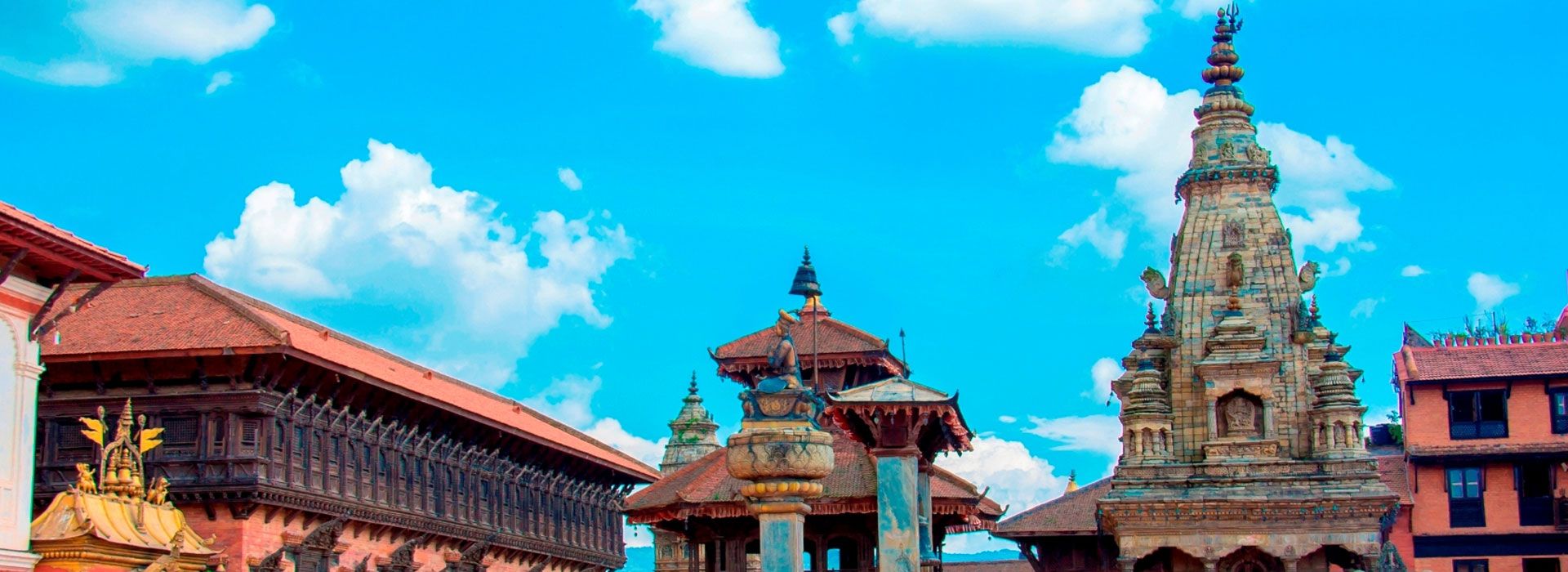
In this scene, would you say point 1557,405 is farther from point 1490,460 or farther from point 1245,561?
point 1245,561

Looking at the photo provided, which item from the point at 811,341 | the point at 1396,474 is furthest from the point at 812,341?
the point at 1396,474

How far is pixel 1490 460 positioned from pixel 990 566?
59.0ft

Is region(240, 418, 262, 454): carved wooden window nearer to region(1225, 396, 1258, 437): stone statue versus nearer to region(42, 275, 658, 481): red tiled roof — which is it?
region(42, 275, 658, 481): red tiled roof

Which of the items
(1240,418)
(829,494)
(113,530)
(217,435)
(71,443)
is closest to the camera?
(113,530)

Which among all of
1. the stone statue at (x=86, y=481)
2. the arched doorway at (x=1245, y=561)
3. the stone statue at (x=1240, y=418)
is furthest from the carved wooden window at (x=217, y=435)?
the stone statue at (x=1240, y=418)

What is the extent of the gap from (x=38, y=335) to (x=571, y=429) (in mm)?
37284

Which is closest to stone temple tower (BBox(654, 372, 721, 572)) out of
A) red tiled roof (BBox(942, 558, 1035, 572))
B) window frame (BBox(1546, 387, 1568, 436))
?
red tiled roof (BBox(942, 558, 1035, 572))

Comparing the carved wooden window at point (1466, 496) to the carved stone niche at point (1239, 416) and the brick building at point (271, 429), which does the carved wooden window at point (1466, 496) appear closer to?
the carved stone niche at point (1239, 416)

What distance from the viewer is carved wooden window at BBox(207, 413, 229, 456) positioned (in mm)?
37344

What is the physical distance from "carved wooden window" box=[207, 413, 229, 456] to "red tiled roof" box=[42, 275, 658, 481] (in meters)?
1.54

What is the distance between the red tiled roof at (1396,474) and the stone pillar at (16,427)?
41881 mm

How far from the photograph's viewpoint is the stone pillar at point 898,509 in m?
31.0

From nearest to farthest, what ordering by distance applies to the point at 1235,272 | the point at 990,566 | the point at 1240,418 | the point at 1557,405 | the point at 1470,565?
the point at 1240,418
the point at 1235,272
the point at 1470,565
the point at 1557,405
the point at 990,566

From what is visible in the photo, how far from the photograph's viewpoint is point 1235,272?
46156 millimetres
